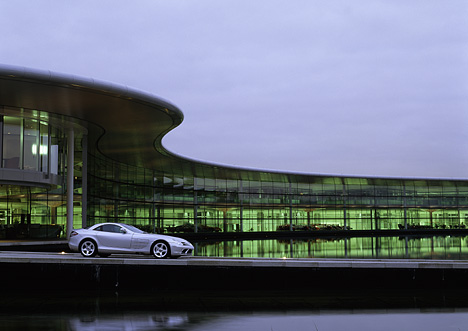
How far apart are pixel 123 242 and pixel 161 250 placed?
1.30 m

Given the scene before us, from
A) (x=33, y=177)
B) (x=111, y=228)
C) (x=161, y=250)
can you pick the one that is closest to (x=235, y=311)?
(x=161, y=250)

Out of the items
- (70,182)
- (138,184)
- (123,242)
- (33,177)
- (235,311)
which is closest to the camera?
(235,311)

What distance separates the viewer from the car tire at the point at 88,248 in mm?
17891

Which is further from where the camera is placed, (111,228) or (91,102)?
(91,102)

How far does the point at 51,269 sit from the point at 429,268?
976 cm

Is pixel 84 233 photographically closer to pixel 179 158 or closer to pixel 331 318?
pixel 331 318

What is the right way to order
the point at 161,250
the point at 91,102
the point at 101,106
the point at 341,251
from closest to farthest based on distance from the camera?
the point at 161,250 < the point at 91,102 < the point at 101,106 < the point at 341,251

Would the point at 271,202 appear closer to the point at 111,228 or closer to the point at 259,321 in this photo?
the point at 111,228

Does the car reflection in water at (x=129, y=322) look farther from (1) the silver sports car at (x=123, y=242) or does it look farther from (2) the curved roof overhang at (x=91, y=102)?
(2) the curved roof overhang at (x=91, y=102)

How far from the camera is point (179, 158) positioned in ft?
165

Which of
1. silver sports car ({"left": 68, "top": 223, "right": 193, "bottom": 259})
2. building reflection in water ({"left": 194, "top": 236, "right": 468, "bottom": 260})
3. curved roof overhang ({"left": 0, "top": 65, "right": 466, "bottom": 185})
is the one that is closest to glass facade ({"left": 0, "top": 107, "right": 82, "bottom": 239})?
curved roof overhang ({"left": 0, "top": 65, "right": 466, "bottom": 185})

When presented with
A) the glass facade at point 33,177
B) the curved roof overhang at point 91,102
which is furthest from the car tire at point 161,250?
the glass facade at point 33,177

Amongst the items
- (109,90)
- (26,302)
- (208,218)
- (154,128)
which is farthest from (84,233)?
(208,218)

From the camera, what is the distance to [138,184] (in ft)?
180
